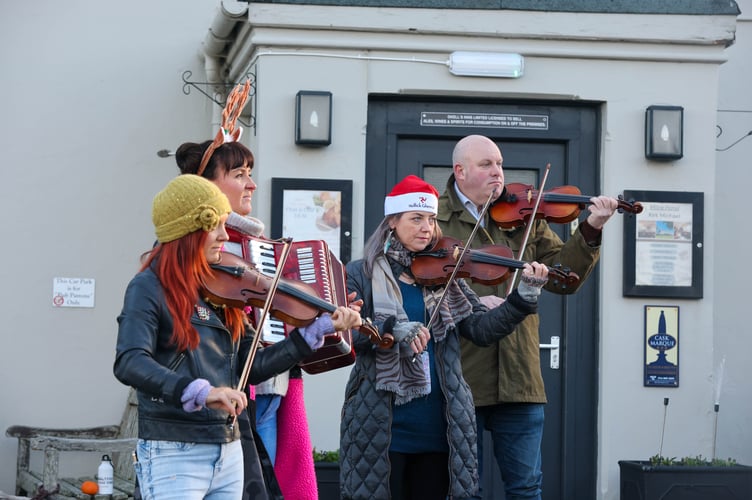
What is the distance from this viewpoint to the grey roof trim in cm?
→ 688

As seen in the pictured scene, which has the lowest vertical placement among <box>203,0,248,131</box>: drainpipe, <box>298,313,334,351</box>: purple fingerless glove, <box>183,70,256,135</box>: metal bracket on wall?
<box>298,313,334,351</box>: purple fingerless glove

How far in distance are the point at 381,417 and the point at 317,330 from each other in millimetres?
919

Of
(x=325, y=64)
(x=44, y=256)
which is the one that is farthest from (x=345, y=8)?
(x=44, y=256)

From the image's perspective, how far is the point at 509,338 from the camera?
5.05 metres

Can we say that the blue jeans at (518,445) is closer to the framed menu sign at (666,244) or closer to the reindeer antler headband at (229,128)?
the reindeer antler headband at (229,128)

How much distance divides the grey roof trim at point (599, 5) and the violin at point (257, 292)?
11.2 feet

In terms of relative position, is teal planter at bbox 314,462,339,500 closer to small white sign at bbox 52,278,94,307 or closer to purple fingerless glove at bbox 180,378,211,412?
small white sign at bbox 52,278,94,307

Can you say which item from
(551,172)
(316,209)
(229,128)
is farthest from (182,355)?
(551,172)

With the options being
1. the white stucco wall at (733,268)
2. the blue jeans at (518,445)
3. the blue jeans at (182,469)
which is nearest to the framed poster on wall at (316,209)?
the blue jeans at (518,445)

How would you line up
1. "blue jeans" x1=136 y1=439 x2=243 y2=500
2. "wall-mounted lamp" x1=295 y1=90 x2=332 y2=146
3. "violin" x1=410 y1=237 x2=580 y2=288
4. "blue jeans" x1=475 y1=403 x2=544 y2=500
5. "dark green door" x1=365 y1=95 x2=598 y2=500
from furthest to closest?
"dark green door" x1=365 y1=95 x2=598 y2=500 → "wall-mounted lamp" x1=295 y1=90 x2=332 y2=146 → "blue jeans" x1=475 y1=403 x2=544 y2=500 → "violin" x1=410 y1=237 x2=580 y2=288 → "blue jeans" x1=136 y1=439 x2=243 y2=500

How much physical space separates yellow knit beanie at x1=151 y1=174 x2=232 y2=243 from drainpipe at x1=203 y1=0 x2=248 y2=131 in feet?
11.1

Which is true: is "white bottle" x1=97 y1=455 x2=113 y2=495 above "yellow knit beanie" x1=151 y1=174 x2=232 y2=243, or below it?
below

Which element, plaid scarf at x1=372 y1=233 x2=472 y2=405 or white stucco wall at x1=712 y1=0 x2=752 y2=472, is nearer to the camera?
plaid scarf at x1=372 y1=233 x2=472 y2=405

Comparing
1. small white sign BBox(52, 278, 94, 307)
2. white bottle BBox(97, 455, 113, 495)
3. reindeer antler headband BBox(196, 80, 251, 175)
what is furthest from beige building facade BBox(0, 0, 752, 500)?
reindeer antler headband BBox(196, 80, 251, 175)
